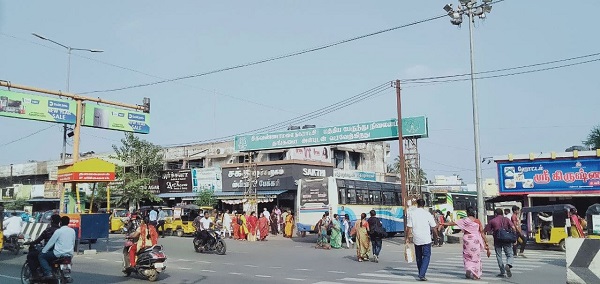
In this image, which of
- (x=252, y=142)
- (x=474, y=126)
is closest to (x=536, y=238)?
(x=474, y=126)

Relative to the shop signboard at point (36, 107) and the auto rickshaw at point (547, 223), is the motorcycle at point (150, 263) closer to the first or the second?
the shop signboard at point (36, 107)

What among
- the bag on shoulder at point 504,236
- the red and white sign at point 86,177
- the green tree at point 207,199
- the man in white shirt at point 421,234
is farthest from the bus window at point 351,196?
the man in white shirt at point 421,234

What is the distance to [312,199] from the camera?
1097 inches

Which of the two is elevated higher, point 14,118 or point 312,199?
point 14,118

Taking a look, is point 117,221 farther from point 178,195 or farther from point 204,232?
point 204,232

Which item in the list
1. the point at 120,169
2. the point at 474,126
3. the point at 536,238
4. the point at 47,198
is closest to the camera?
the point at 536,238

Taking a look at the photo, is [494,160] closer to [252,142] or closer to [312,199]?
[312,199]

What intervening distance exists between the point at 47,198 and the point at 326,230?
38569mm

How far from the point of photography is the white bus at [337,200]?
27.2 m

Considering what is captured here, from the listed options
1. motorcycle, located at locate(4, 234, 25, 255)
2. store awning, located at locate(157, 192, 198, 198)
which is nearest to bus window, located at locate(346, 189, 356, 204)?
motorcycle, located at locate(4, 234, 25, 255)

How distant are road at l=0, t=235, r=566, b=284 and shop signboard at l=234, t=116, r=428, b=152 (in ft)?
29.3

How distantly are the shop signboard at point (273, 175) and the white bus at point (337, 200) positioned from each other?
28.0 ft

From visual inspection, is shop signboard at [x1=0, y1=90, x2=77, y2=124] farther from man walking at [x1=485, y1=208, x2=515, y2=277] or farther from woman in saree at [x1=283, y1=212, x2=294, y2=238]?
man walking at [x1=485, y1=208, x2=515, y2=277]

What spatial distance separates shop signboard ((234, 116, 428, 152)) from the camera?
27.4 meters
